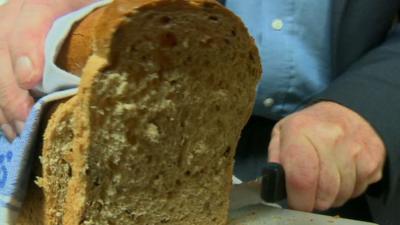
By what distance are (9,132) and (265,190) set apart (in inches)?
12.1

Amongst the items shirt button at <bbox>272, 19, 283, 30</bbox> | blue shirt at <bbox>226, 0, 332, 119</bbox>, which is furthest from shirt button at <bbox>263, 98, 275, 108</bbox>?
shirt button at <bbox>272, 19, 283, 30</bbox>

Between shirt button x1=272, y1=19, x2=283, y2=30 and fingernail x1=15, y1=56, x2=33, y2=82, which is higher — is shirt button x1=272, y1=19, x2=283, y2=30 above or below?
below

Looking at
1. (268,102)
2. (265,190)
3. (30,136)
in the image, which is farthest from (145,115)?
(268,102)

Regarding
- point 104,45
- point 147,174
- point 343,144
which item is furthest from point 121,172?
point 343,144

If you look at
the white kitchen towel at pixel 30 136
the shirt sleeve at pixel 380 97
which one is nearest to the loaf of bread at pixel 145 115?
the white kitchen towel at pixel 30 136

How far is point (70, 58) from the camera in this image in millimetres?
718

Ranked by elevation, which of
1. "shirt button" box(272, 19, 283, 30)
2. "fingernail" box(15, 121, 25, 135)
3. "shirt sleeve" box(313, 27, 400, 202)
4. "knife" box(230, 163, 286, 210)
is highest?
"shirt button" box(272, 19, 283, 30)

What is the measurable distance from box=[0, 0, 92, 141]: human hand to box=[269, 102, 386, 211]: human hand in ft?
1.04

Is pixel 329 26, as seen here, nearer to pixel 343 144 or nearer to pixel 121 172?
pixel 343 144

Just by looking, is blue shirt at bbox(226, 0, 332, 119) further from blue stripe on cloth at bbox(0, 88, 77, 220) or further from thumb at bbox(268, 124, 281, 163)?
blue stripe on cloth at bbox(0, 88, 77, 220)

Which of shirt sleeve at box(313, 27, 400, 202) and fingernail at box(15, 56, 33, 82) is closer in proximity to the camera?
fingernail at box(15, 56, 33, 82)

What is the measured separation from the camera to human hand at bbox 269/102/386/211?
0.86 m

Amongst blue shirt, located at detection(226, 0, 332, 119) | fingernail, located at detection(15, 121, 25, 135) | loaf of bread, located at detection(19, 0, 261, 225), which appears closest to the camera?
loaf of bread, located at detection(19, 0, 261, 225)

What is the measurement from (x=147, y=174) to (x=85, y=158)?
0.08 metres
